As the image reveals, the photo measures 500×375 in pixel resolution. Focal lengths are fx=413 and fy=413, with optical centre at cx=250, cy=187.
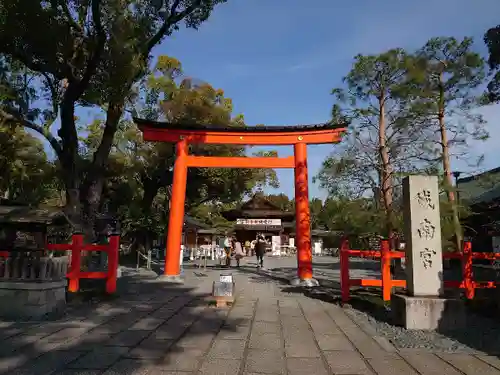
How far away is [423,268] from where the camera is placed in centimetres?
634

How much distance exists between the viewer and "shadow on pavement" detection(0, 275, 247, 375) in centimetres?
409

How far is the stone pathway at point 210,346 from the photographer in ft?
13.4

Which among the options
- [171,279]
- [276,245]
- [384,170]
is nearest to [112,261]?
[171,279]

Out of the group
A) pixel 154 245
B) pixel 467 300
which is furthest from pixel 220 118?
pixel 467 300

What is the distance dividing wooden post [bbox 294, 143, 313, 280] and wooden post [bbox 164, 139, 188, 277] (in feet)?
11.2

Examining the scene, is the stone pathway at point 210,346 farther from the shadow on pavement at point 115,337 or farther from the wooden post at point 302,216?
the wooden post at point 302,216

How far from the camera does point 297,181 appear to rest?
1209cm

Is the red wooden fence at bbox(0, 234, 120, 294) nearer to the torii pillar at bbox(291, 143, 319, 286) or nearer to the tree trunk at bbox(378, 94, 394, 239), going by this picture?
the torii pillar at bbox(291, 143, 319, 286)

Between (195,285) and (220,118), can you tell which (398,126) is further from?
(220,118)

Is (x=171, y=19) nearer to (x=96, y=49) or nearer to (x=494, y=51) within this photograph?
(x=96, y=49)

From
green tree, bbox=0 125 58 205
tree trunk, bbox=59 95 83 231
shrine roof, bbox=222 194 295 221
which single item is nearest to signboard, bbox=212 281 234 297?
tree trunk, bbox=59 95 83 231

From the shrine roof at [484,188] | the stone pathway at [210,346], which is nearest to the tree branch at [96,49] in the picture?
the stone pathway at [210,346]

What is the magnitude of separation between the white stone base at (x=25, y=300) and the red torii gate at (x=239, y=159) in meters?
5.57

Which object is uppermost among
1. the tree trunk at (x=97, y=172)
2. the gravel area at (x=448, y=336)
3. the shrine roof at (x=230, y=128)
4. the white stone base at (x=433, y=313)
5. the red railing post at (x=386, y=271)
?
the shrine roof at (x=230, y=128)
